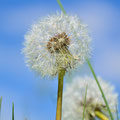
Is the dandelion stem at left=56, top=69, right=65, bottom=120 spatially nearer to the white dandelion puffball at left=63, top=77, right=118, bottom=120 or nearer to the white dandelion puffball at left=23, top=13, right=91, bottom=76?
the white dandelion puffball at left=23, top=13, right=91, bottom=76

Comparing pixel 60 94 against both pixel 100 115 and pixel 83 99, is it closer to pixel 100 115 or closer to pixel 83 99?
pixel 100 115

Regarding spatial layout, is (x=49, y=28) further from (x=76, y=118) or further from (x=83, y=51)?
(x=76, y=118)

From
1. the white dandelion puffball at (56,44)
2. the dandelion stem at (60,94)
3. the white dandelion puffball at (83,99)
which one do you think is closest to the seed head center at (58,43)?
the white dandelion puffball at (56,44)

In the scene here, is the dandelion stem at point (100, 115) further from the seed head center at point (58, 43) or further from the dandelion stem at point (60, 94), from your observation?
the seed head center at point (58, 43)

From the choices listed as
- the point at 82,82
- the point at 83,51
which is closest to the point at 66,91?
the point at 82,82

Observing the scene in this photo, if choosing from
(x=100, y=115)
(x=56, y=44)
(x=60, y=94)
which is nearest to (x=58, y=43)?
(x=56, y=44)

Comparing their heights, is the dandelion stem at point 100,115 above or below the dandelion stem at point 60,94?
below
